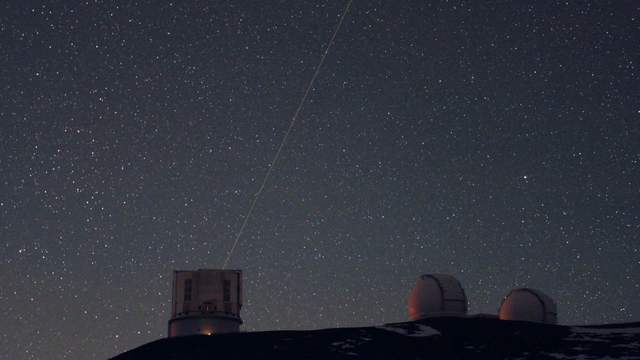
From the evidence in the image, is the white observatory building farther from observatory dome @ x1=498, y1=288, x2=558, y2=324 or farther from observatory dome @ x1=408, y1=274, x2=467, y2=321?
observatory dome @ x1=498, y1=288, x2=558, y2=324

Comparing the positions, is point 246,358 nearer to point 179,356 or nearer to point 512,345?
point 179,356

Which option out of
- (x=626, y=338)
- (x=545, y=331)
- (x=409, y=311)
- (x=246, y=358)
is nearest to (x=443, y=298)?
(x=409, y=311)

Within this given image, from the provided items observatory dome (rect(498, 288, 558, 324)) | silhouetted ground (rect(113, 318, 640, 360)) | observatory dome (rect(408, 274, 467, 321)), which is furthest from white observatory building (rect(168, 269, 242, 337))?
observatory dome (rect(498, 288, 558, 324))

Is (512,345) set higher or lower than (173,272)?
lower

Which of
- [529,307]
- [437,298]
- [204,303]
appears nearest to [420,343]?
[437,298]

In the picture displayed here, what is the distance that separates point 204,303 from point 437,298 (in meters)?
12.2

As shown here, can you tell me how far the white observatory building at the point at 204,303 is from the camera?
44344 mm

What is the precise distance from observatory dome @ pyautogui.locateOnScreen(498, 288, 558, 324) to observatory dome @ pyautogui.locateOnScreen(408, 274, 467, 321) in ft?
6.93

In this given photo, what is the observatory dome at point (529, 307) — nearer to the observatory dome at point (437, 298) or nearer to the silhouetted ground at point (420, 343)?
the observatory dome at point (437, 298)

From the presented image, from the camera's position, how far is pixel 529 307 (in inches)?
1574

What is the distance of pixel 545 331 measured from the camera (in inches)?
1283

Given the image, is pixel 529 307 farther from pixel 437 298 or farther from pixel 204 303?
pixel 204 303

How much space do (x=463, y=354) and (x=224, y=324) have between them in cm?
1815

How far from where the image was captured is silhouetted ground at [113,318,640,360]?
2905 cm
